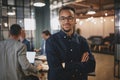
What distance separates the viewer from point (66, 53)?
5.38 feet

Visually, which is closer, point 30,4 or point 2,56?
point 2,56

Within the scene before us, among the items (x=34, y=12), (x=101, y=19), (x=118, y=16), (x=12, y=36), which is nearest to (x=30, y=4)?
(x=34, y=12)

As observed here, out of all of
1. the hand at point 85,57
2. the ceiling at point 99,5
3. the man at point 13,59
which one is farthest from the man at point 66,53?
the ceiling at point 99,5

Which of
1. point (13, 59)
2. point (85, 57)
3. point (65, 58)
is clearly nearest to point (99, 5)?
point (13, 59)

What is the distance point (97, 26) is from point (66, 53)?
12.8 meters

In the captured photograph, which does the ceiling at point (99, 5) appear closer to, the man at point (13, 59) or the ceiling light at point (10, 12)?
the ceiling light at point (10, 12)

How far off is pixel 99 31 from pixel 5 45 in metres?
12.1

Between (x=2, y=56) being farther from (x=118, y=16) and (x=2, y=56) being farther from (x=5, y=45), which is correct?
(x=118, y=16)

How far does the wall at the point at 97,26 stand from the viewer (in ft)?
43.0

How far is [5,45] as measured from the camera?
261 centimetres

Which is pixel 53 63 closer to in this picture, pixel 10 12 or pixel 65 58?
pixel 65 58

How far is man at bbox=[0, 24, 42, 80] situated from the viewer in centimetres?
258

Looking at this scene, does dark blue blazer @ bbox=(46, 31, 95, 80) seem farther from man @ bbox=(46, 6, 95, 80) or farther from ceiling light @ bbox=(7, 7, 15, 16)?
ceiling light @ bbox=(7, 7, 15, 16)

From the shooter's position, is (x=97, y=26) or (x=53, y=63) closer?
(x=53, y=63)
